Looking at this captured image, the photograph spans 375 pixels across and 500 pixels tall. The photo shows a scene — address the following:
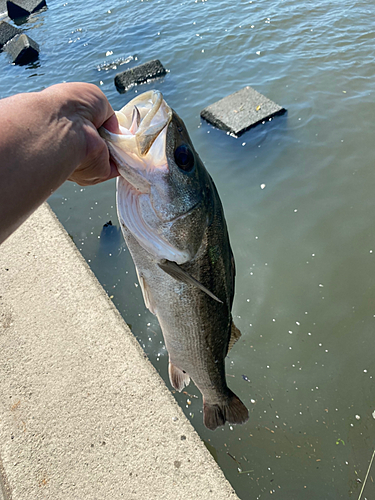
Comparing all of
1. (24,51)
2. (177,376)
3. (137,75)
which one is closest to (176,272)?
(177,376)

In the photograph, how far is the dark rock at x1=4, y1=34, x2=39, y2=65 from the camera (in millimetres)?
11545

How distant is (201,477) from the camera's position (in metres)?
2.45

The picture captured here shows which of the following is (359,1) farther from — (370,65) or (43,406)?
(43,406)

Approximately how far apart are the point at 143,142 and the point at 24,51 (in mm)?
13056

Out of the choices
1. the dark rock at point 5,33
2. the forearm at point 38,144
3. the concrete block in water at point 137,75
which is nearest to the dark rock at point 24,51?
the dark rock at point 5,33

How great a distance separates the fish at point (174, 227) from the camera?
1540 mm

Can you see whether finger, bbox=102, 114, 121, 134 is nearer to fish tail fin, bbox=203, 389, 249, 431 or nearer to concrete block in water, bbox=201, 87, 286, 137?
fish tail fin, bbox=203, 389, 249, 431

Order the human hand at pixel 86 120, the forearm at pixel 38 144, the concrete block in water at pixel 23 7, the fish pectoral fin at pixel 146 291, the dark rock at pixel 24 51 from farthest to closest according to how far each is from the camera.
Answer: the concrete block in water at pixel 23 7
the dark rock at pixel 24 51
the fish pectoral fin at pixel 146 291
the human hand at pixel 86 120
the forearm at pixel 38 144

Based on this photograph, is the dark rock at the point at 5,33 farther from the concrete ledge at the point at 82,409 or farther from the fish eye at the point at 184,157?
the fish eye at the point at 184,157

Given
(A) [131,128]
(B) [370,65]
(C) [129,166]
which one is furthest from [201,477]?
(B) [370,65]

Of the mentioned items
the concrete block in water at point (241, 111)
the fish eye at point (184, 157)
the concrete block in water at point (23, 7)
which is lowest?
the concrete block in water at point (241, 111)

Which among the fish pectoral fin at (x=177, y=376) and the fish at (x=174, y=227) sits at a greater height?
the fish at (x=174, y=227)

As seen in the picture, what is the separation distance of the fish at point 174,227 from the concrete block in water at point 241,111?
16.8 feet

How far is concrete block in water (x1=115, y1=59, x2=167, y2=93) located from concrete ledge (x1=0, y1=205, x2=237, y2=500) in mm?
6680
